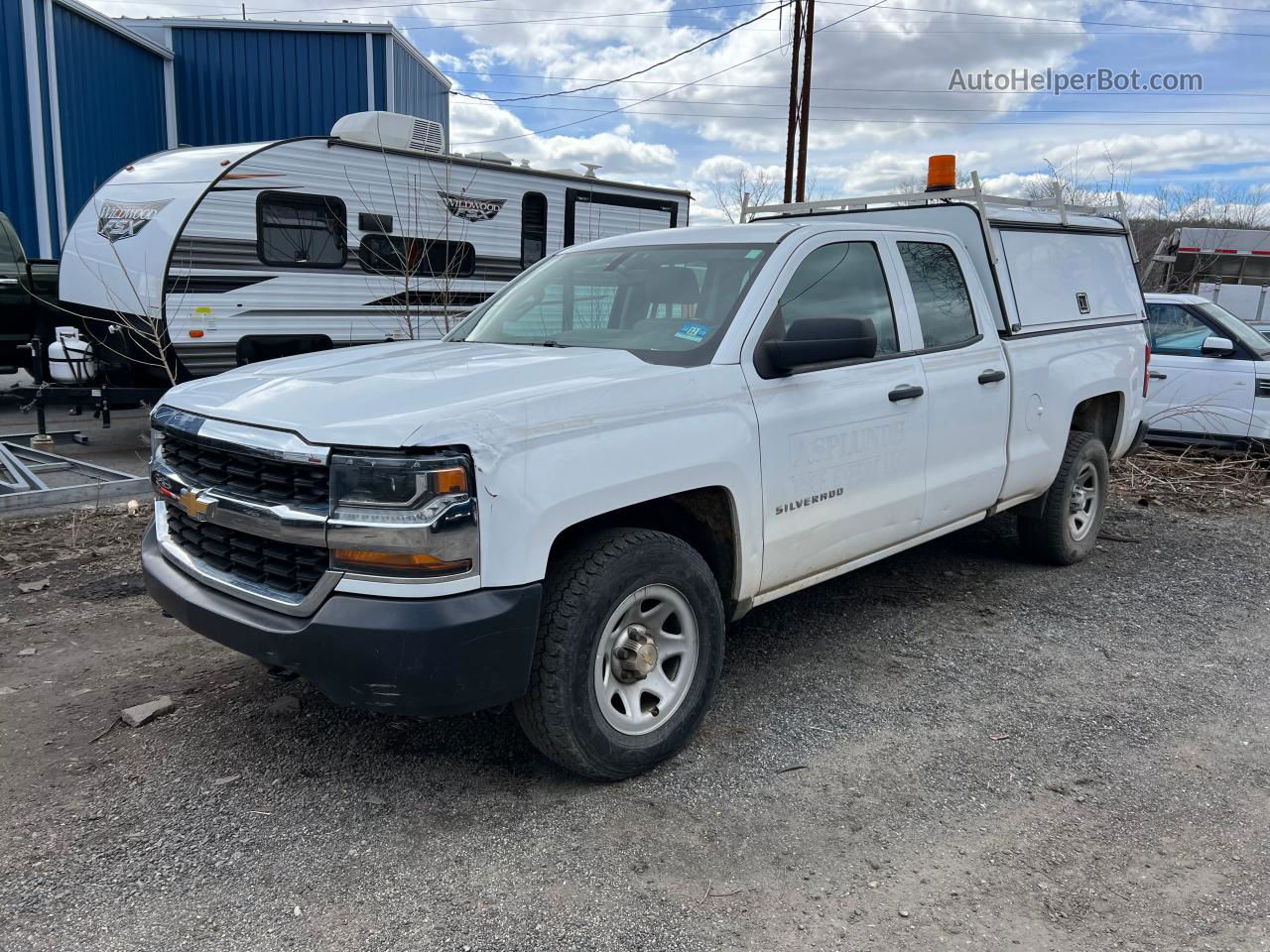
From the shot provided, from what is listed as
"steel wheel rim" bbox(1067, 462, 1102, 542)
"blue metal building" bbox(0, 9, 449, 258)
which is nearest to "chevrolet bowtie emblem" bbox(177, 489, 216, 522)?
"steel wheel rim" bbox(1067, 462, 1102, 542)

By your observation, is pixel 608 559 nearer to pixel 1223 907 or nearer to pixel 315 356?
pixel 315 356

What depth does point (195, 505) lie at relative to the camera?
131 inches

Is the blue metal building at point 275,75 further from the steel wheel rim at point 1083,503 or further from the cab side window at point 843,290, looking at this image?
the cab side window at point 843,290

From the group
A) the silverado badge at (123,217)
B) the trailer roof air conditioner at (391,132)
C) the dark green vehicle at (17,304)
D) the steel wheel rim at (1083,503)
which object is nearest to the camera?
the steel wheel rim at (1083,503)

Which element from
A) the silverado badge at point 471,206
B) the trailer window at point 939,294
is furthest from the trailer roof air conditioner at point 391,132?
the trailer window at point 939,294

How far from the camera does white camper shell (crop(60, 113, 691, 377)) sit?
9109mm

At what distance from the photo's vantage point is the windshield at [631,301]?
3857 mm

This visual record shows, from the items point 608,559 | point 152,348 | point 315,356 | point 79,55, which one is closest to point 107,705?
point 315,356

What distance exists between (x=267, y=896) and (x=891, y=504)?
2.88m

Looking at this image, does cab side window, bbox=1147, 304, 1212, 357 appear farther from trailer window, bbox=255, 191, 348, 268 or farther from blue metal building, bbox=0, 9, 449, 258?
blue metal building, bbox=0, 9, 449, 258

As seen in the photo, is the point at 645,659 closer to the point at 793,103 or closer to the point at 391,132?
the point at 391,132

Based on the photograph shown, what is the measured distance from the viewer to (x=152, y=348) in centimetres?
933

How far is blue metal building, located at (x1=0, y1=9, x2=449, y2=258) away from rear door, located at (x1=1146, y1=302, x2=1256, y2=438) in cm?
1529

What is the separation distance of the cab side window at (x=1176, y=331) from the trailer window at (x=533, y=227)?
6.58m
